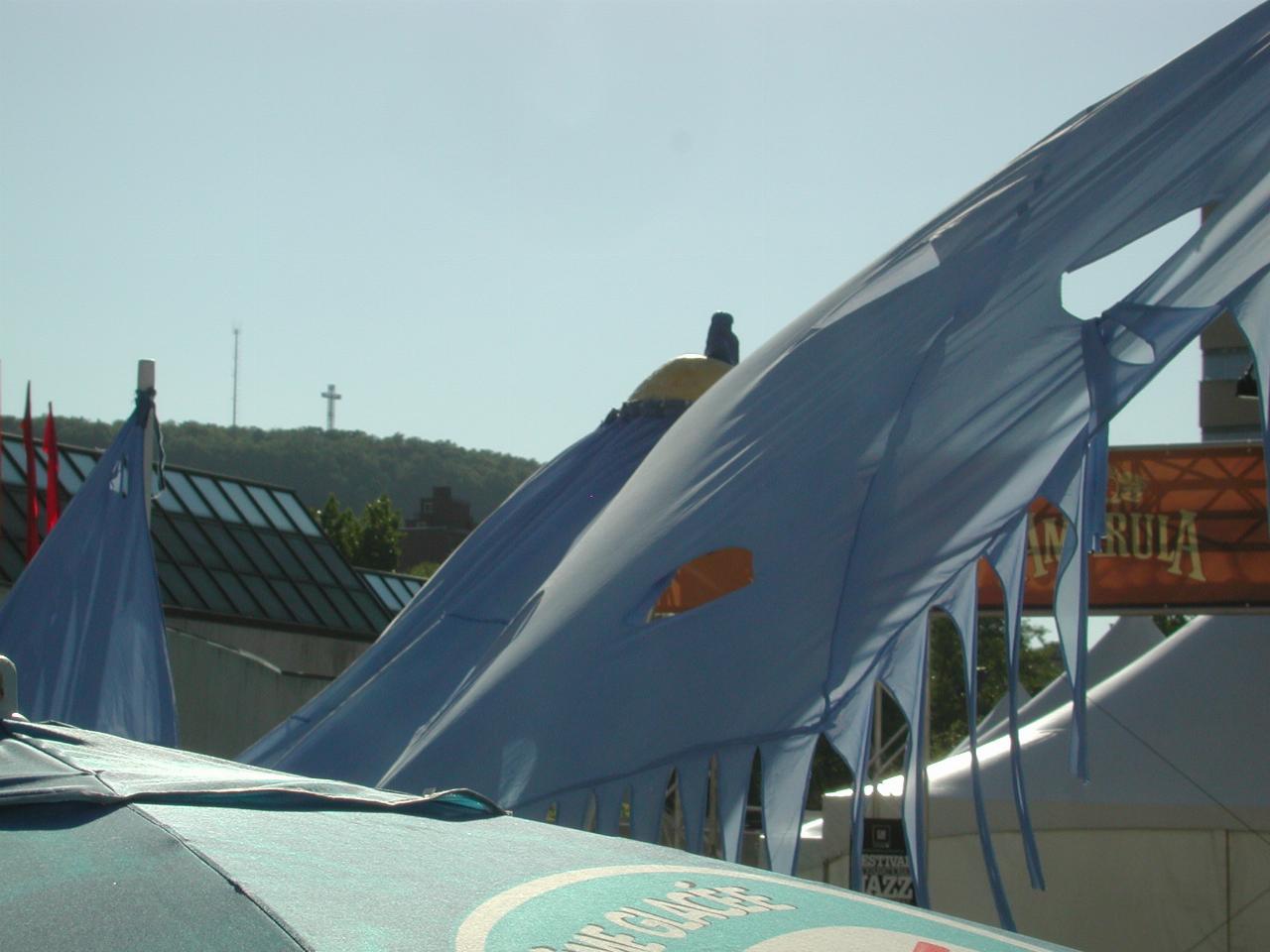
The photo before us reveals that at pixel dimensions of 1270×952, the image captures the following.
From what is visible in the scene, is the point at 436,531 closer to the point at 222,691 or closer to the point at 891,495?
the point at 222,691

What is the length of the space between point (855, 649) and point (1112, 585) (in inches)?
307

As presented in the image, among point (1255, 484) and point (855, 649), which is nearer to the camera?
point (855, 649)

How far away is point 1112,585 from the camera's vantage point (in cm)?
1302

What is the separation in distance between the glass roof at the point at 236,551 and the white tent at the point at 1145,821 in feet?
42.8

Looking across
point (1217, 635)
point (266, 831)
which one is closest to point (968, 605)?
point (266, 831)

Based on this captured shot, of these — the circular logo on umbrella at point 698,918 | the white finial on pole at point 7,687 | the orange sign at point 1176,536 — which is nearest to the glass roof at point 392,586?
the orange sign at point 1176,536

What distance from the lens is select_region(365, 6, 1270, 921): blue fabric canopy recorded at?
226 inches

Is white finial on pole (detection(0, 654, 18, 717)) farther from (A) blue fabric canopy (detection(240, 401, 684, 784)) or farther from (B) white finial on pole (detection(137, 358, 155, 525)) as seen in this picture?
(B) white finial on pole (detection(137, 358, 155, 525))

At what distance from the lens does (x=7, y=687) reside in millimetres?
2684

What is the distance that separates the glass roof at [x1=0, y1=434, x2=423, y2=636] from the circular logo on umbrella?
19838mm

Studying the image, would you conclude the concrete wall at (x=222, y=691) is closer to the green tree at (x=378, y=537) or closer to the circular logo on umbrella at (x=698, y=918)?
the circular logo on umbrella at (x=698, y=918)

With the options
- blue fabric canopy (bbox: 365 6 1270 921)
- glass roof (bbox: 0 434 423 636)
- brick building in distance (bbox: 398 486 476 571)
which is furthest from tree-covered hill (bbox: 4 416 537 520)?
blue fabric canopy (bbox: 365 6 1270 921)

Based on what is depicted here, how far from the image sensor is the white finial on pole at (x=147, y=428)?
9.20 metres

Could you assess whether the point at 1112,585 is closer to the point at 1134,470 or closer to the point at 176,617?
the point at 1134,470
